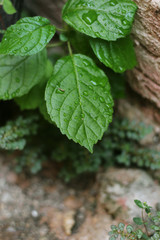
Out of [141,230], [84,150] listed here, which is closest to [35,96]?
[84,150]

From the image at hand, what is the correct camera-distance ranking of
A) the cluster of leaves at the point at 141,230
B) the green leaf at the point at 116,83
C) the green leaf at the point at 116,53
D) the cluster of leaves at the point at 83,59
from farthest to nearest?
the green leaf at the point at 116,83
the green leaf at the point at 116,53
the cluster of leaves at the point at 83,59
the cluster of leaves at the point at 141,230

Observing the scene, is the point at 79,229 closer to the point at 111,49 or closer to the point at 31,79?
the point at 31,79

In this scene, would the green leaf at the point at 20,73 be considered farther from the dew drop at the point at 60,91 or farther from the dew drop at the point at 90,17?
the dew drop at the point at 90,17

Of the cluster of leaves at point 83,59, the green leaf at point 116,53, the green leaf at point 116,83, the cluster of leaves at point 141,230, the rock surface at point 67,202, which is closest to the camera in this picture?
the cluster of leaves at point 141,230

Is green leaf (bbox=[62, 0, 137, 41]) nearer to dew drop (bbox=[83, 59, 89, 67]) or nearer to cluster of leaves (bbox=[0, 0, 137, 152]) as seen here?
cluster of leaves (bbox=[0, 0, 137, 152])

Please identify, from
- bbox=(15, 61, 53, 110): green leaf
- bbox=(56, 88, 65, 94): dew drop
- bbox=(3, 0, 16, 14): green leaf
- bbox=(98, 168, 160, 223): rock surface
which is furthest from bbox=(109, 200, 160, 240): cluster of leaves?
bbox=(3, 0, 16, 14): green leaf

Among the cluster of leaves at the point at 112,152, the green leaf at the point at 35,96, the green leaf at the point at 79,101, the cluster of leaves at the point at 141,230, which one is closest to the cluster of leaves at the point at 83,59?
the green leaf at the point at 79,101

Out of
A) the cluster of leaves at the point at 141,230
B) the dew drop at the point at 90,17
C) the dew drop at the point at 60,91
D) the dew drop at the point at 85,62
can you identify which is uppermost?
the dew drop at the point at 90,17
